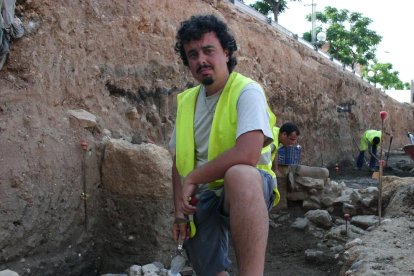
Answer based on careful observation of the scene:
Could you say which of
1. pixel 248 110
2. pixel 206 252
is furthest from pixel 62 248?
pixel 248 110

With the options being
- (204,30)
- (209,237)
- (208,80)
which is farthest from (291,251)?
(204,30)

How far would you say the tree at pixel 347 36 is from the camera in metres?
36.4

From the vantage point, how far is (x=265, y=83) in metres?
8.93

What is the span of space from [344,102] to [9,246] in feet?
40.7

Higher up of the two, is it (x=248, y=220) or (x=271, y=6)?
(x=271, y=6)

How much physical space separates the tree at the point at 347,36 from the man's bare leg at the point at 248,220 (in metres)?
35.7

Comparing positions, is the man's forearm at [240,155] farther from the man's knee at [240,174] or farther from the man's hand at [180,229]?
the man's hand at [180,229]

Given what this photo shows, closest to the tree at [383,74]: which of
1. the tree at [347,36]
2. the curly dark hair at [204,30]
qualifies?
the tree at [347,36]

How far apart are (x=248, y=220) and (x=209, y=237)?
45 centimetres

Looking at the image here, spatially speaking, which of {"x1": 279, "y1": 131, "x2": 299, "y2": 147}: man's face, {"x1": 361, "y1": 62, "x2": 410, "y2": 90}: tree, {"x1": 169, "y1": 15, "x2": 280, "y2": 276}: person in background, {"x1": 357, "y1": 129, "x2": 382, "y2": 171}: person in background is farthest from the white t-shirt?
{"x1": 361, "y1": 62, "x2": 410, "y2": 90}: tree

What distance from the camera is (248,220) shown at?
6.44 feet

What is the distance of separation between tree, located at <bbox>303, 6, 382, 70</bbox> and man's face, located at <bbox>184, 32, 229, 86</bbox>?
35.3 meters

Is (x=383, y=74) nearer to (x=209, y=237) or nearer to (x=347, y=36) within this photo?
(x=347, y=36)

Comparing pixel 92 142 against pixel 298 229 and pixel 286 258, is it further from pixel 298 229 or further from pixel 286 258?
pixel 298 229
